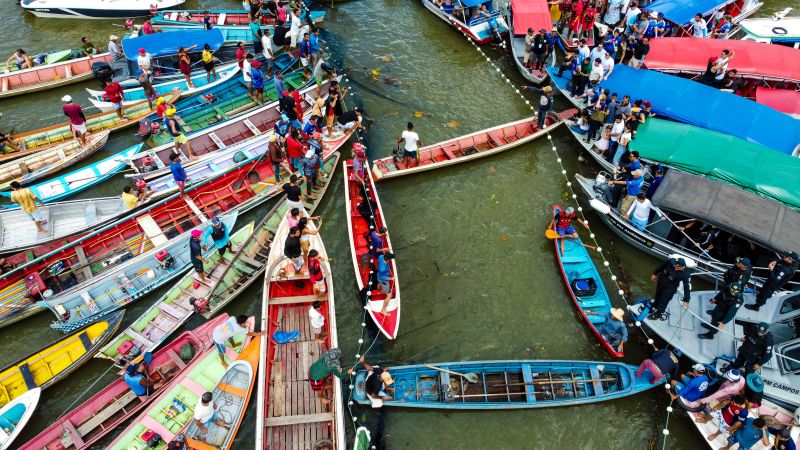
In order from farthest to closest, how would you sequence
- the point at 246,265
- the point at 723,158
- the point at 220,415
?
1. the point at 723,158
2. the point at 246,265
3. the point at 220,415

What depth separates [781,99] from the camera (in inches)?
955

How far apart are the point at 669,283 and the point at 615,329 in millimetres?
2168

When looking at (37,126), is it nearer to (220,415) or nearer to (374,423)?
(220,415)

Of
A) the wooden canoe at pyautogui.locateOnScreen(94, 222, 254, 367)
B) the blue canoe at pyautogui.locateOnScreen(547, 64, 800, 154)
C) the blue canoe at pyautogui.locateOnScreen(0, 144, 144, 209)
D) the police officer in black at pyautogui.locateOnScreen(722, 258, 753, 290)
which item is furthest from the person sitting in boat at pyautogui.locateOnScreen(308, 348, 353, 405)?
the blue canoe at pyautogui.locateOnScreen(547, 64, 800, 154)

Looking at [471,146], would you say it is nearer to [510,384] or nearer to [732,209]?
[732,209]

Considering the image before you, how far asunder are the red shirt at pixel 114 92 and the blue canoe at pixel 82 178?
290 cm

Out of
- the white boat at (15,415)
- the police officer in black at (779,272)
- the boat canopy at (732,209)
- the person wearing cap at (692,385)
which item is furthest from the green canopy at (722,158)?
the white boat at (15,415)

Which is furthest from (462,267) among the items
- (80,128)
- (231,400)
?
(80,128)

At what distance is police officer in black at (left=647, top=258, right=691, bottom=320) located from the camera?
637 inches

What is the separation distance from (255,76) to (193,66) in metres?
4.57

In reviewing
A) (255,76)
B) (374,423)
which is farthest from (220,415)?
(255,76)

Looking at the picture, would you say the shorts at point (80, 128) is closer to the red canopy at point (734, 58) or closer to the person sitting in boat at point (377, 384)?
the person sitting in boat at point (377, 384)

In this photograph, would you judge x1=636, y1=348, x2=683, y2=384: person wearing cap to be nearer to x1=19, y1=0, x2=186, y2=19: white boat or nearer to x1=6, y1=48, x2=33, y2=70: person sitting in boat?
x1=6, y1=48, x2=33, y2=70: person sitting in boat

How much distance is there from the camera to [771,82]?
25609mm
